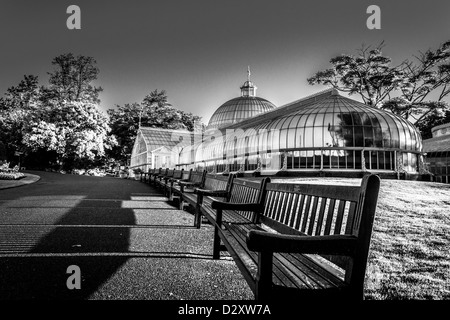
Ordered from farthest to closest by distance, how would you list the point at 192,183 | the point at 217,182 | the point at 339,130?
the point at 339,130, the point at 192,183, the point at 217,182

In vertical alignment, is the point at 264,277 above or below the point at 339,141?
below

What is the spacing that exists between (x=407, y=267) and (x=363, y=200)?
6.95 ft

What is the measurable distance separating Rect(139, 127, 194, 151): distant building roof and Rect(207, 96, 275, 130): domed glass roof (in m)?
4.89

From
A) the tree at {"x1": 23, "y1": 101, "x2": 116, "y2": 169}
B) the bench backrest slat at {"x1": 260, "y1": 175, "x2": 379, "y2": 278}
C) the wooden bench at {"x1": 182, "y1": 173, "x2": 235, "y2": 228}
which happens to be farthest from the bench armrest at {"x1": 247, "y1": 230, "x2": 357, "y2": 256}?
the tree at {"x1": 23, "y1": 101, "x2": 116, "y2": 169}

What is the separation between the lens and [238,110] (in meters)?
45.0

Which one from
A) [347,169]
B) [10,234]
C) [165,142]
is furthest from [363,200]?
[165,142]

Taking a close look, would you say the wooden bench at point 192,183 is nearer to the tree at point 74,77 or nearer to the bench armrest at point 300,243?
the bench armrest at point 300,243

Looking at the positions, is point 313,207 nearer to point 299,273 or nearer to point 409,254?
point 299,273

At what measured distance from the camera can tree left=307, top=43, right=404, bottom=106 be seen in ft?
85.7

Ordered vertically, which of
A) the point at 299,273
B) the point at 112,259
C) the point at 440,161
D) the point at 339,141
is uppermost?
the point at 339,141

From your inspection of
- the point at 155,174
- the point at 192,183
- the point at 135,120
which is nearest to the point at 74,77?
the point at 135,120

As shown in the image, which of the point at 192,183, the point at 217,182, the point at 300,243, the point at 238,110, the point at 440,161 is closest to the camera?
the point at 300,243

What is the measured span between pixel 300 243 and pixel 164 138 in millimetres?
41112

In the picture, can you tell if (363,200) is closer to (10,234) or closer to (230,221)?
(230,221)
